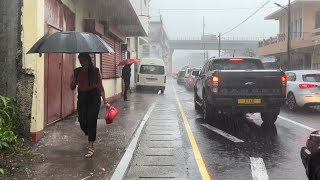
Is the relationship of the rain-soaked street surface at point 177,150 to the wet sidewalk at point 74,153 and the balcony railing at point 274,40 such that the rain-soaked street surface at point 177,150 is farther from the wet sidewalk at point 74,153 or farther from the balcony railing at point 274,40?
the balcony railing at point 274,40

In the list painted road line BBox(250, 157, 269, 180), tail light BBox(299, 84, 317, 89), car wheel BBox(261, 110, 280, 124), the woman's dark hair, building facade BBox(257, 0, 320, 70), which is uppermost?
building facade BBox(257, 0, 320, 70)

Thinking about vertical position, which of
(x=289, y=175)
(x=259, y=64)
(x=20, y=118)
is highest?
(x=259, y=64)

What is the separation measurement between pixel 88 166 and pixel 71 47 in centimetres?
185

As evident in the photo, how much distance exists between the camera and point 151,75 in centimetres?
2633

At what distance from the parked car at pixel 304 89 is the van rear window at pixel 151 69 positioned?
11.8m

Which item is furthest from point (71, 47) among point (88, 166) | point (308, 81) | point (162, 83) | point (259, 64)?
point (162, 83)

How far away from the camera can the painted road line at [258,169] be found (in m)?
6.31

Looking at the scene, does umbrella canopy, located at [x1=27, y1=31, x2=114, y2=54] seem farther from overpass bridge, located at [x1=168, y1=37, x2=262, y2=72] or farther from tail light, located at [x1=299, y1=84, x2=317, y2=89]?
overpass bridge, located at [x1=168, y1=37, x2=262, y2=72]

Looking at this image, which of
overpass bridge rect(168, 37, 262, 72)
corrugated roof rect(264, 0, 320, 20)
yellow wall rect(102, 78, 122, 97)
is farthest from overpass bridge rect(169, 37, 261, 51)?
yellow wall rect(102, 78, 122, 97)

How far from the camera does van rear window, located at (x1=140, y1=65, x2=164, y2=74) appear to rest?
26.6 meters

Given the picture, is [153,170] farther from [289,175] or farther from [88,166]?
[289,175]

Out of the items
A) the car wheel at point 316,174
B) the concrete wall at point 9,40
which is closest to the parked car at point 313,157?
the car wheel at point 316,174

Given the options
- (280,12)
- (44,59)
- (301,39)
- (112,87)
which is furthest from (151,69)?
(280,12)

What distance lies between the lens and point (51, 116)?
10.1 meters
